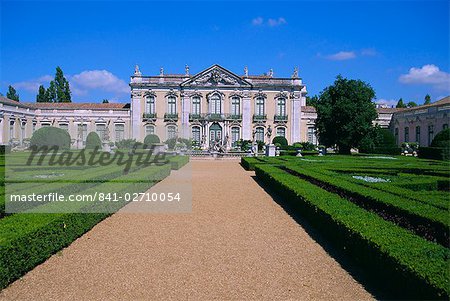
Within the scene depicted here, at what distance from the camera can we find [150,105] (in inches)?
1617

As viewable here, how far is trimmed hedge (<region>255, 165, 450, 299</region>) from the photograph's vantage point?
3428 millimetres

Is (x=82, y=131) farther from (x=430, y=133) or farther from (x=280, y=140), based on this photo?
(x=430, y=133)

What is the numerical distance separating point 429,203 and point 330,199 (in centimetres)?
158

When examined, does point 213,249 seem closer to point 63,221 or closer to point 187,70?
point 63,221

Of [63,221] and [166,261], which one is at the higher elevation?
[63,221]

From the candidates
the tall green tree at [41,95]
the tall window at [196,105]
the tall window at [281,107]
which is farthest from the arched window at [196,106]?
the tall green tree at [41,95]

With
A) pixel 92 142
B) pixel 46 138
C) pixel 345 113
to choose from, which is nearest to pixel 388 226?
pixel 345 113

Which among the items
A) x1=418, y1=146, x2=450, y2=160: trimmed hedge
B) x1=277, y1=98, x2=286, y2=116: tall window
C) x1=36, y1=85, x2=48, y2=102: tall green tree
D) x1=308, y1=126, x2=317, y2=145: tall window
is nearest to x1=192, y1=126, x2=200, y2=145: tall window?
x1=277, y1=98, x2=286, y2=116: tall window

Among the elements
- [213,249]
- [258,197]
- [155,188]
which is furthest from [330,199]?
[155,188]

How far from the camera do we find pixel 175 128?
135 ft

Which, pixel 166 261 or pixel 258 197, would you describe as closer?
pixel 166 261

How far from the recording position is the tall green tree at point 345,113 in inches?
1088

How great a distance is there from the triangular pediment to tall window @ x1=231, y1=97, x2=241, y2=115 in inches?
61.1

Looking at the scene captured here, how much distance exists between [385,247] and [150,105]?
→ 1517 inches
